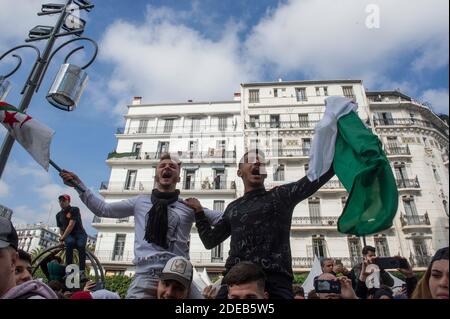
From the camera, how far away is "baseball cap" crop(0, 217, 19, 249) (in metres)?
1.80

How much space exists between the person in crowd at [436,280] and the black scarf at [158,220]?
1.75 m

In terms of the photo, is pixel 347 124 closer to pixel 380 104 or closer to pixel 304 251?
pixel 304 251

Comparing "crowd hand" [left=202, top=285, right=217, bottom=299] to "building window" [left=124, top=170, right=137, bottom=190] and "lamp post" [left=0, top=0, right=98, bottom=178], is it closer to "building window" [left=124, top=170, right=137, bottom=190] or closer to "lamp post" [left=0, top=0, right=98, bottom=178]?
"lamp post" [left=0, top=0, right=98, bottom=178]

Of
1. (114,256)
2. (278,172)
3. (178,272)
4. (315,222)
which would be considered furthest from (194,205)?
(278,172)

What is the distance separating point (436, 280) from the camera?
5.08ft

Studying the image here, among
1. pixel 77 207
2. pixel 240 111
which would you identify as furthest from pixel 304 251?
pixel 77 207

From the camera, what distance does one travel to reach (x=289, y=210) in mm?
2375

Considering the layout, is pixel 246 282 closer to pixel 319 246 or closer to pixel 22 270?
pixel 22 270

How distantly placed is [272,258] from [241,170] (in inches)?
34.6

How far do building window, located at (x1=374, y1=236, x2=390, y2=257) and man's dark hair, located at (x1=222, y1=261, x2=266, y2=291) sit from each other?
22142 mm

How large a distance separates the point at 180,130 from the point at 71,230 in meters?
23.2

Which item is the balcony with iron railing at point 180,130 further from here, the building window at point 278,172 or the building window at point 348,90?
the building window at point 348,90

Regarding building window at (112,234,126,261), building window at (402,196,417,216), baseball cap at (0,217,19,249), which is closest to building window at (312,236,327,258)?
building window at (402,196,417,216)

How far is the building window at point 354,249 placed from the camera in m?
21.2
